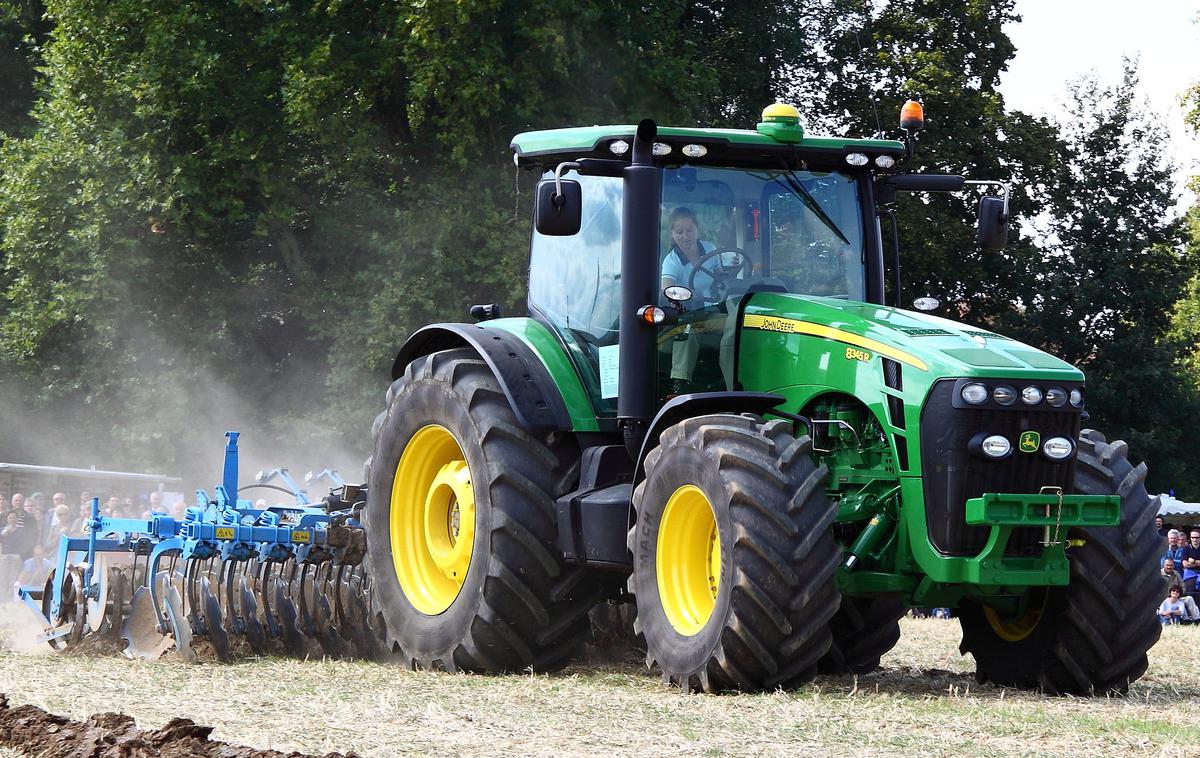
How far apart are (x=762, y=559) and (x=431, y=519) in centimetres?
269

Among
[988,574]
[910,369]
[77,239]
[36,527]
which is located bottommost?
[36,527]

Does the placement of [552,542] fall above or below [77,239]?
below

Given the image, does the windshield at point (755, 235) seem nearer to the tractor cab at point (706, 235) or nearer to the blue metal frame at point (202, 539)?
the tractor cab at point (706, 235)

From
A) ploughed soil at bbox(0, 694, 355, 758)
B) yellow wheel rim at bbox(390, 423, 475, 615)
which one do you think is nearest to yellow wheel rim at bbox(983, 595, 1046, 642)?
yellow wheel rim at bbox(390, 423, 475, 615)

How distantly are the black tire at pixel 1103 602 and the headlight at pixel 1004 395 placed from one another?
562mm

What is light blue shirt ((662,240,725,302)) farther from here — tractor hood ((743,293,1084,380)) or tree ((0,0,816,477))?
tree ((0,0,816,477))

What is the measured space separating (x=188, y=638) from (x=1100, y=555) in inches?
187

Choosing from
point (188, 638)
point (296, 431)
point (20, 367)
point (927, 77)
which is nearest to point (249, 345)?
point (296, 431)

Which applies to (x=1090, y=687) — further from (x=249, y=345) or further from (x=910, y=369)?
(x=249, y=345)

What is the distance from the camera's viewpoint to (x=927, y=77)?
23.6m

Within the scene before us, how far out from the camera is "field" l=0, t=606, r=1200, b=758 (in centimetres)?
529

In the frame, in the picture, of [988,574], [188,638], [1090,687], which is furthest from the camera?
[188,638]

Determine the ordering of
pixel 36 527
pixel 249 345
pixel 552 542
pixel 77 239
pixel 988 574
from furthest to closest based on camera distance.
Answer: pixel 249 345 < pixel 77 239 < pixel 36 527 < pixel 552 542 < pixel 988 574

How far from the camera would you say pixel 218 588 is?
29.4ft
